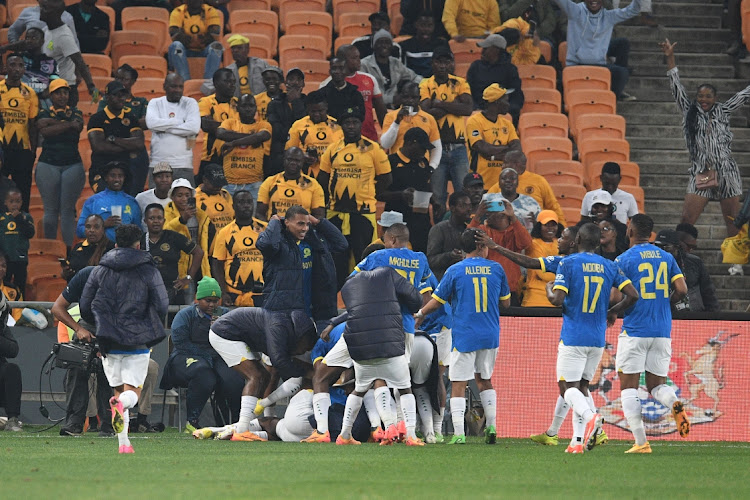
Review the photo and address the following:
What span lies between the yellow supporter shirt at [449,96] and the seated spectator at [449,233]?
244 centimetres

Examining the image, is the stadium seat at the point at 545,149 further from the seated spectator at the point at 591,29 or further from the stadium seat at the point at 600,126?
the seated spectator at the point at 591,29

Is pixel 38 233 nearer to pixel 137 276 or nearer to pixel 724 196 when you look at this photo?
pixel 137 276

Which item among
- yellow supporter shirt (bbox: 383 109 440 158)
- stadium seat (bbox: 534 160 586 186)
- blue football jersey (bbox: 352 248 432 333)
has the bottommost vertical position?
blue football jersey (bbox: 352 248 432 333)

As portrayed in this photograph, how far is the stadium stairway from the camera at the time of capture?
19.8m

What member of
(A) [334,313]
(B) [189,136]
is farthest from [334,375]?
(B) [189,136]

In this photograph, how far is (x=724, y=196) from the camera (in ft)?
60.8

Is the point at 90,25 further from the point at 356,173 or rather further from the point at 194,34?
the point at 356,173

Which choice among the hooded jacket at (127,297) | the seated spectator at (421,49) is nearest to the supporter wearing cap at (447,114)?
the seated spectator at (421,49)

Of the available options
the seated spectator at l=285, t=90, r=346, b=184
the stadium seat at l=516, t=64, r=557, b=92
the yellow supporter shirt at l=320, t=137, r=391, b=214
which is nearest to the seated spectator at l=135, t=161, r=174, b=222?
the seated spectator at l=285, t=90, r=346, b=184

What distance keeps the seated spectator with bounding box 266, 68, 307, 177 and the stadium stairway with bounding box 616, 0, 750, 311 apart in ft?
18.8

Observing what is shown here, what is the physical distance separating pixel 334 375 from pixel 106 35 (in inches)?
374

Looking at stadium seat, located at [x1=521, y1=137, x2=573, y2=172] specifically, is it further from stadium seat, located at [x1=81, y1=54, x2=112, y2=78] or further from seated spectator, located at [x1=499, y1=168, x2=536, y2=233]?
stadium seat, located at [x1=81, y1=54, x2=112, y2=78]

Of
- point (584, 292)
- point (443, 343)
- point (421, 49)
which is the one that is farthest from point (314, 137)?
point (584, 292)

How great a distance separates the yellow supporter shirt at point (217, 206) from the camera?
17141 millimetres
